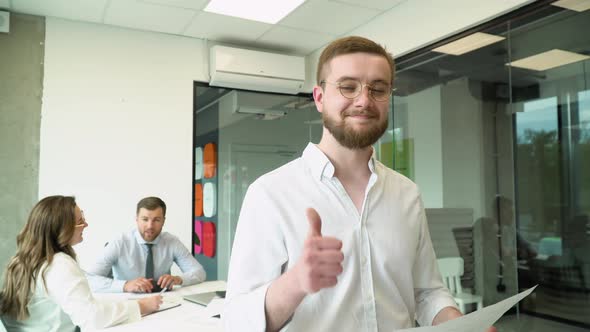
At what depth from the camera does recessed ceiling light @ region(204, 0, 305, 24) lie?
3.91m

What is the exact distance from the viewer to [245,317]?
44.8 inches

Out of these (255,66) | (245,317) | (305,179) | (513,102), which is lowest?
(245,317)

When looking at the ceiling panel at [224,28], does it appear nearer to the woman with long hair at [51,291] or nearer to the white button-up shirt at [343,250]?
the woman with long hair at [51,291]

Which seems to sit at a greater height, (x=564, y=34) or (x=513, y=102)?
(x=564, y=34)

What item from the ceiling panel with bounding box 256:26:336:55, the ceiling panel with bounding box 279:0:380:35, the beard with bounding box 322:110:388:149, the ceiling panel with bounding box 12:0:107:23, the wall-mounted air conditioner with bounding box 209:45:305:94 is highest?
the ceiling panel with bounding box 279:0:380:35

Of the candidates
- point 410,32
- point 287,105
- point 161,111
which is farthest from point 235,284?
point 287,105

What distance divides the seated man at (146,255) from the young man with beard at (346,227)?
2.35 meters

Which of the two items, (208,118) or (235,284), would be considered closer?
(235,284)

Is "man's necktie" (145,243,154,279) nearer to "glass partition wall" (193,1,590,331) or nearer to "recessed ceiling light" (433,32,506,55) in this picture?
"glass partition wall" (193,1,590,331)

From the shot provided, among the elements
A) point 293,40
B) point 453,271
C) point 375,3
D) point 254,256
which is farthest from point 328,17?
point 254,256

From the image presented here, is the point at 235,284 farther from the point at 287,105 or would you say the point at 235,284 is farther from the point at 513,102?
the point at 287,105

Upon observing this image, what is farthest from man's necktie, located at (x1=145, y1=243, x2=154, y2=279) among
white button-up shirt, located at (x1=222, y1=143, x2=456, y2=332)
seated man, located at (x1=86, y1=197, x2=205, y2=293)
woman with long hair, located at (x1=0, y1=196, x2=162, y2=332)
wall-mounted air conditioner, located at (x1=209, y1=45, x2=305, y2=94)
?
white button-up shirt, located at (x1=222, y1=143, x2=456, y2=332)

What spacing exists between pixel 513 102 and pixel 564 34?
1.73ft

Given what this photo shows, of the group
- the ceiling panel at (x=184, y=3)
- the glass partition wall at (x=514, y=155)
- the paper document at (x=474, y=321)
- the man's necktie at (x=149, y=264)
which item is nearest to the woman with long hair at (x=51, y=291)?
the man's necktie at (x=149, y=264)
